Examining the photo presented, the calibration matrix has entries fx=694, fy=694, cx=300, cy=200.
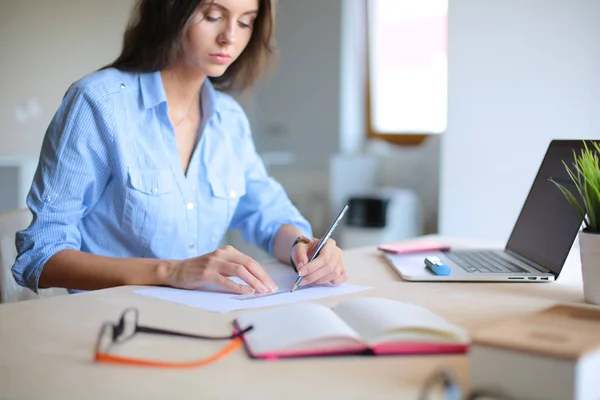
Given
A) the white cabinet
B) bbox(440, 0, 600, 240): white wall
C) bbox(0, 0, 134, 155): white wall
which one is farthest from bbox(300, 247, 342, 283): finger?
bbox(0, 0, 134, 155): white wall

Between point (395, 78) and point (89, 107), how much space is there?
3.71m

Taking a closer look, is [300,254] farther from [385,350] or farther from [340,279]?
[385,350]

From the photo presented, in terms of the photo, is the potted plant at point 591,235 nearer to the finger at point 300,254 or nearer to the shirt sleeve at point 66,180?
the finger at point 300,254

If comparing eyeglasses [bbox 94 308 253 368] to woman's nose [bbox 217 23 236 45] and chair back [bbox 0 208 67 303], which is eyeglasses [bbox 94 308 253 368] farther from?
woman's nose [bbox 217 23 236 45]

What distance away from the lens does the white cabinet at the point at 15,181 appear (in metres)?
3.44

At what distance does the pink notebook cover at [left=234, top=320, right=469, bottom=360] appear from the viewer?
31.3 inches

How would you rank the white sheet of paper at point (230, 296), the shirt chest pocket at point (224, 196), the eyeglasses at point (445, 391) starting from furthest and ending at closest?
the shirt chest pocket at point (224, 196), the white sheet of paper at point (230, 296), the eyeglasses at point (445, 391)

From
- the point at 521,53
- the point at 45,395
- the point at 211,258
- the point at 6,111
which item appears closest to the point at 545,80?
the point at 521,53

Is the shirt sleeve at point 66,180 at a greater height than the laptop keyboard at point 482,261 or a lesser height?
greater

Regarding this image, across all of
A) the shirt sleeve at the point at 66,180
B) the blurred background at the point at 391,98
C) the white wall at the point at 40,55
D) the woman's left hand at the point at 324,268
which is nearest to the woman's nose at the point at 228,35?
the shirt sleeve at the point at 66,180

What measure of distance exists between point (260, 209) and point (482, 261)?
0.58 metres

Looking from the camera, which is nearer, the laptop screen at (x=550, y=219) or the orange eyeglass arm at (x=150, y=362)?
the orange eyeglass arm at (x=150, y=362)

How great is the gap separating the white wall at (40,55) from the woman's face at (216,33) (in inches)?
98.2

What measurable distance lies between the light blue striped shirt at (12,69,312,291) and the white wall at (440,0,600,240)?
74 centimetres
